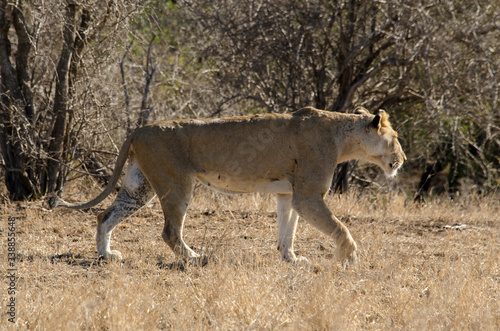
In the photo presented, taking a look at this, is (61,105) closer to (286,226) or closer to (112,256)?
(112,256)

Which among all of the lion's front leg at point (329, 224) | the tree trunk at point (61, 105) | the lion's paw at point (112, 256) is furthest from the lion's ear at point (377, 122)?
the tree trunk at point (61, 105)

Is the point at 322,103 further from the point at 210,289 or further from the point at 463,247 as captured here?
the point at 210,289

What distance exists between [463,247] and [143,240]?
343 cm

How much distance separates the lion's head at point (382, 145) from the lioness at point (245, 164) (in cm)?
1

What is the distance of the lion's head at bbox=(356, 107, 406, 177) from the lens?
6.00 meters

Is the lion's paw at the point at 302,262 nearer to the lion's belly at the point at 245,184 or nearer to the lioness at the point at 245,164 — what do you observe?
the lioness at the point at 245,164

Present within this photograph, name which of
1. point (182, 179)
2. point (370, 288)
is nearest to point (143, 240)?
point (182, 179)

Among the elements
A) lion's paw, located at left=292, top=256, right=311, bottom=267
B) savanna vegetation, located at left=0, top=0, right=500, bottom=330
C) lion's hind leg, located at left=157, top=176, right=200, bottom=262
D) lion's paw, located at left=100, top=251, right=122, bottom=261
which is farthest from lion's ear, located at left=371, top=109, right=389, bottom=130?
lion's paw, located at left=100, top=251, right=122, bottom=261

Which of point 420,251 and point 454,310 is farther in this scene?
point 420,251

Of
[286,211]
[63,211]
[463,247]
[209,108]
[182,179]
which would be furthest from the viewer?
[209,108]

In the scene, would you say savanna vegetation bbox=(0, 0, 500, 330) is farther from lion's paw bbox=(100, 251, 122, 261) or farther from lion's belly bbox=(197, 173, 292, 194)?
lion's belly bbox=(197, 173, 292, 194)

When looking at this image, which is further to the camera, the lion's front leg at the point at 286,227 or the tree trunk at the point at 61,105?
the tree trunk at the point at 61,105

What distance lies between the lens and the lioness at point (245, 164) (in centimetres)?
550

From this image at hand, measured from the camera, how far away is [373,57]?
10.3 meters
